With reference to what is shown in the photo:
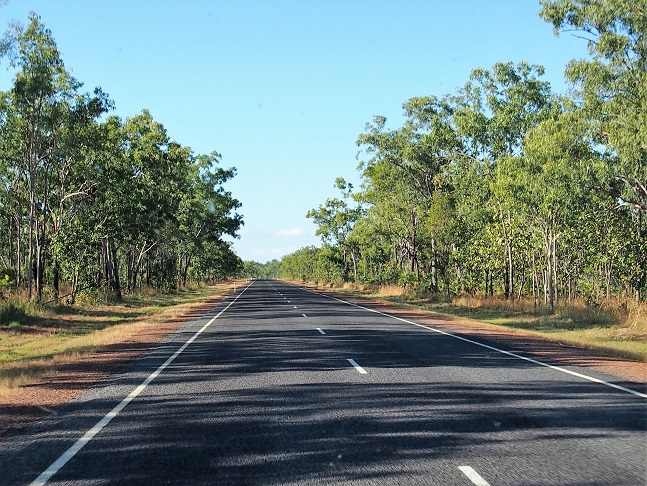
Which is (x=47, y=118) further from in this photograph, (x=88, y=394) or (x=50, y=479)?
(x=50, y=479)

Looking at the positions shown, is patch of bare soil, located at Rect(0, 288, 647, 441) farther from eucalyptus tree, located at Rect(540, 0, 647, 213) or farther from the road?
eucalyptus tree, located at Rect(540, 0, 647, 213)

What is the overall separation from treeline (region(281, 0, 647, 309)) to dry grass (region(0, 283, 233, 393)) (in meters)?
15.8

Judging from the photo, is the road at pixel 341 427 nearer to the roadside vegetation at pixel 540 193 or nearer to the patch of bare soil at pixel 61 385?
the patch of bare soil at pixel 61 385

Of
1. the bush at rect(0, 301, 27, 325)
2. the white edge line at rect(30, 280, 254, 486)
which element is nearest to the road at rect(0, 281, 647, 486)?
the white edge line at rect(30, 280, 254, 486)

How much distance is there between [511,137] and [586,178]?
547 inches

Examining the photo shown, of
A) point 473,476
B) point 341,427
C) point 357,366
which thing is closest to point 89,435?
point 341,427

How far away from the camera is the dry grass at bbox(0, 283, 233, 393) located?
496 inches

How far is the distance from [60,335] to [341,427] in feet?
53.5

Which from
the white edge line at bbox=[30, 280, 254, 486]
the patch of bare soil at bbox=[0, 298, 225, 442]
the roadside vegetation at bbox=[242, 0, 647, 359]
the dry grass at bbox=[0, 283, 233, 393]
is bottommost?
the dry grass at bbox=[0, 283, 233, 393]

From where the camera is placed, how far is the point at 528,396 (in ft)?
29.7

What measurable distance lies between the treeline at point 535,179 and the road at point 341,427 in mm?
10903

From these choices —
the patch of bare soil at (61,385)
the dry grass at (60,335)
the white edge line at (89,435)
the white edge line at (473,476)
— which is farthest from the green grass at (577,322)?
the dry grass at (60,335)

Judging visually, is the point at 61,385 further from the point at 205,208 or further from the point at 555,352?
the point at 205,208

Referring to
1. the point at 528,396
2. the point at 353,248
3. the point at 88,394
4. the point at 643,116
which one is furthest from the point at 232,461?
the point at 353,248
